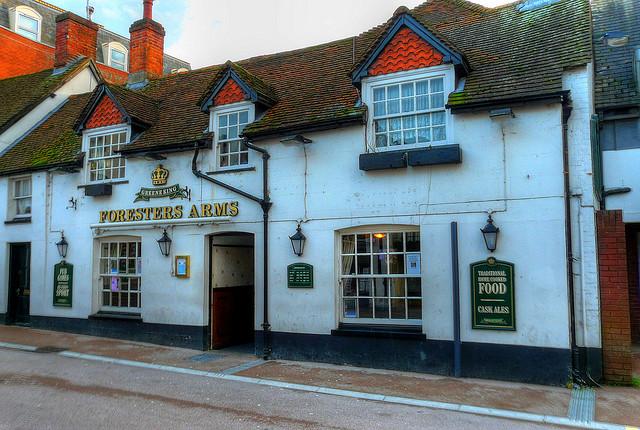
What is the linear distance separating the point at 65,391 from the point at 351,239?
6014mm

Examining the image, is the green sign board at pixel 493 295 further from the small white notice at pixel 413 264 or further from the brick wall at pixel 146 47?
the brick wall at pixel 146 47

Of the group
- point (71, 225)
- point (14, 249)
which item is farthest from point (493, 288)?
point (14, 249)

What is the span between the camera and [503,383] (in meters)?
8.93

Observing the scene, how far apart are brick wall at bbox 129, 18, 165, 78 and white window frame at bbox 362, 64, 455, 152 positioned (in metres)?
10.4

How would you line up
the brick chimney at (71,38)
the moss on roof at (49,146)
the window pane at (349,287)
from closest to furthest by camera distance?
the window pane at (349,287) < the moss on roof at (49,146) < the brick chimney at (71,38)

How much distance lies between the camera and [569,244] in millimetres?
8898

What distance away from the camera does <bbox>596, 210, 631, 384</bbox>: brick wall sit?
8.66 meters

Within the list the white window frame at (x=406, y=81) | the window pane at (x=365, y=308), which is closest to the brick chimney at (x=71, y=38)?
the white window frame at (x=406, y=81)

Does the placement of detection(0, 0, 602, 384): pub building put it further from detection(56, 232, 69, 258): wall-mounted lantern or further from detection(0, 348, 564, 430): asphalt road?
detection(0, 348, 564, 430): asphalt road

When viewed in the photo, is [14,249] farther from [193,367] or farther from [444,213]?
[444,213]

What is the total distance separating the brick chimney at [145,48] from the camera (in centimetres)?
1803

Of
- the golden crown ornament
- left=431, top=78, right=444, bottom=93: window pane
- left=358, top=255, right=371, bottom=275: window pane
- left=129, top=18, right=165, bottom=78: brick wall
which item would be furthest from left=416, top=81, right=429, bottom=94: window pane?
left=129, top=18, right=165, bottom=78: brick wall

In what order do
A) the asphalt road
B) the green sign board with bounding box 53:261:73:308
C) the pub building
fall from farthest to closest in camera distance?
the green sign board with bounding box 53:261:73:308 → the pub building → the asphalt road

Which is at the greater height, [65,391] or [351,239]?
[351,239]
